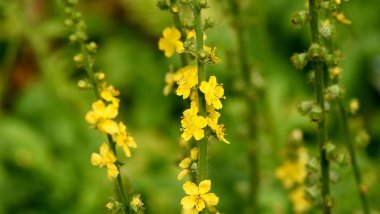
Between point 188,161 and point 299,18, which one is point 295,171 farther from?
point 188,161

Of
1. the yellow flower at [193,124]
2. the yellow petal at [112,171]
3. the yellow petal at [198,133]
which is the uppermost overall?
the yellow petal at [112,171]

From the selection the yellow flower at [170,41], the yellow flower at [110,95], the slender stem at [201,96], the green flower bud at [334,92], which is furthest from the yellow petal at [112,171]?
the green flower bud at [334,92]

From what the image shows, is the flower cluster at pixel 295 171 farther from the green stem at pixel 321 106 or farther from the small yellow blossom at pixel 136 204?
the small yellow blossom at pixel 136 204

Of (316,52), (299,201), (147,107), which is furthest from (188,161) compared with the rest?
(147,107)

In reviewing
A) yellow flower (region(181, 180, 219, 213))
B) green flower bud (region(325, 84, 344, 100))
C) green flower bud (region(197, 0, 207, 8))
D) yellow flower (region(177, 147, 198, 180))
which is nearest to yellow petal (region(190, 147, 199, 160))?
yellow flower (region(177, 147, 198, 180))

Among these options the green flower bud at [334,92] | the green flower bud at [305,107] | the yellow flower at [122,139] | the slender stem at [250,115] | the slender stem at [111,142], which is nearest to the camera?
the yellow flower at [122,139]
